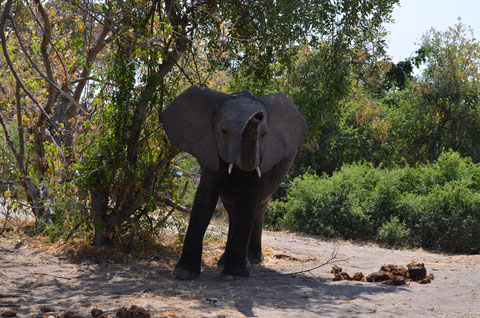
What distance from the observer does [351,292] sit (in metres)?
6.32

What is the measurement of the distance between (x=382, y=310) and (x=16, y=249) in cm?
519

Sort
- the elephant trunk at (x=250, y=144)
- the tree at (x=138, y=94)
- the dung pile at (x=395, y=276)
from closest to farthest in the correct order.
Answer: the elephant trunk at (x=250, y=144)
the dung pile at (x=395, y=276)
the tree at (x=138, y=94)

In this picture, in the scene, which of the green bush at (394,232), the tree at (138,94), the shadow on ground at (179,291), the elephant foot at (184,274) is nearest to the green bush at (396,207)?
the green bush at (394,232)

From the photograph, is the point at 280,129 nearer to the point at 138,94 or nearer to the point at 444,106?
the point at 138,94

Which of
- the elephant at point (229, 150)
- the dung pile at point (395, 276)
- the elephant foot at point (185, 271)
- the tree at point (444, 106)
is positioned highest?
the tree at point (444, 106)

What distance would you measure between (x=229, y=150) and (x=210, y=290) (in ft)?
5.07

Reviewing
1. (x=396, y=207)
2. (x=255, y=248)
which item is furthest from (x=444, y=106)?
(x=255, y=248)

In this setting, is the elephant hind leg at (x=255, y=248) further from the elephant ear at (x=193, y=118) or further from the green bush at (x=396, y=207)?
the green bush at (x=396, y=207)

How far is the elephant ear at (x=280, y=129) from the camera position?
7156mm

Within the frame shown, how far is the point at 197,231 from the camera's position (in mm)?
6902

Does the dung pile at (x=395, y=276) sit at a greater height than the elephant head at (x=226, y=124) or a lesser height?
lesser

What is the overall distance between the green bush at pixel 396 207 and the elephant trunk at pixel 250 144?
7047 millimetres

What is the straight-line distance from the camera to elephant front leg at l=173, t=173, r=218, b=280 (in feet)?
22.4

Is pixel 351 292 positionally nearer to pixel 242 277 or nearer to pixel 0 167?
pixel 242 277
